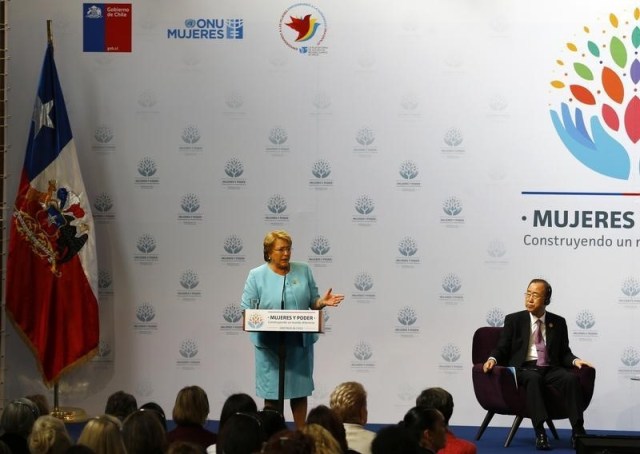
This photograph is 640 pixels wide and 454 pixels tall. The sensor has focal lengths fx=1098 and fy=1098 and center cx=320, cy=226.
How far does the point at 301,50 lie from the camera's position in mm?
8680

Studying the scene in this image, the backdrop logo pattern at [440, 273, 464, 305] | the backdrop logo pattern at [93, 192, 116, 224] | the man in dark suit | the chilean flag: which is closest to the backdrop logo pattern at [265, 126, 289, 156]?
the backdrop logo pattern at [93, 192, 116, 224]

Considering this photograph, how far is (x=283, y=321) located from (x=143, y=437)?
7.11 feet

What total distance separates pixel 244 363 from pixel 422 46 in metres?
2.89

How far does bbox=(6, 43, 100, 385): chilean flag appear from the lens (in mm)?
8531

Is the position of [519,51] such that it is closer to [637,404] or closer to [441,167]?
[441,167]

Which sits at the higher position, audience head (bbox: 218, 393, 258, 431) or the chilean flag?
the chilean flag

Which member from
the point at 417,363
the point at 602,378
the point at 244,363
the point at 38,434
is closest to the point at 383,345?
the point at 417,363

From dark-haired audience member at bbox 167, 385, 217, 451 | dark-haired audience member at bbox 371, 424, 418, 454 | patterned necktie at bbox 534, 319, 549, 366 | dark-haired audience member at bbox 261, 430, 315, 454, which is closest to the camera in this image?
dark-haired audience member at bbox 261, 430, 315, 454

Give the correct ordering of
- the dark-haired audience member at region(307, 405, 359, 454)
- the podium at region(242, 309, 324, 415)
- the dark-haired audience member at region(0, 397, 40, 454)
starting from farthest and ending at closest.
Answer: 1. the podium at region(242, 309, 324, 415)
2. the dark-haired audience member at region(0, 397, 40, 454)
3. the dark-haired audience member at region(307, 405, 359, 454)

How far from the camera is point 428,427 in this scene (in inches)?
175

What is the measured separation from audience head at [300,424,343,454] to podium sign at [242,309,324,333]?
7.42 ft

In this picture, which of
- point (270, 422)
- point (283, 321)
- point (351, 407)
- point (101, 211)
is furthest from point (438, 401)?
point (101, 211)

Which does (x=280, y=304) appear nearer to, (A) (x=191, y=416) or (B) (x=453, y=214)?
(A) (x=191, y=416)

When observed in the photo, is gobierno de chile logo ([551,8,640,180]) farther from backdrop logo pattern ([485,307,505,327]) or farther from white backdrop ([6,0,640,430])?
backdrop logo pattern ([485,307,505,327])
